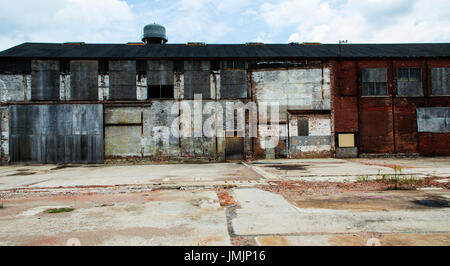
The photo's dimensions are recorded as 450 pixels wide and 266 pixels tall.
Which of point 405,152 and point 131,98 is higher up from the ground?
point 131,98

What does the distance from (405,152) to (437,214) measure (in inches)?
615

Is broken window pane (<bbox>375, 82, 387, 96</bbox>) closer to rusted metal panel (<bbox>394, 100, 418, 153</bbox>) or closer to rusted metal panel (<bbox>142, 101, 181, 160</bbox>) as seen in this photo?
rusted metal panel (<bbox>394, 100, 418, 153</bbox>)

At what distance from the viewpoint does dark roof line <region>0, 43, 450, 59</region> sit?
17.3m

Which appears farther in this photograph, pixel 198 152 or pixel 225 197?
pixel 198 152

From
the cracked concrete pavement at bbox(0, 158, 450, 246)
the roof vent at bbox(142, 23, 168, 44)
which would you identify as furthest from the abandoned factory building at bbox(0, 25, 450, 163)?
the cracked concrete pavement at bbox(0, 158, 450, 246)

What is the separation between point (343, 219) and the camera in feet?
13.8

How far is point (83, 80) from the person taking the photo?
16688 mm

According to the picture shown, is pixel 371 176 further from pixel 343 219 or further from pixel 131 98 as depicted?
pixel 131 98

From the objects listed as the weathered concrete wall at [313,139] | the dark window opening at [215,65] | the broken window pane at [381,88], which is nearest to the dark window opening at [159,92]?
the dark window opening at [215,65]

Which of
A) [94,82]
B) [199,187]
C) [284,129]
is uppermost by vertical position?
[94,82]

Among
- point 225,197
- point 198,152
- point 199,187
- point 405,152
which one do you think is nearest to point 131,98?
point 198,152

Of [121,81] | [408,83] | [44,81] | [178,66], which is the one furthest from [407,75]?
[44,81]

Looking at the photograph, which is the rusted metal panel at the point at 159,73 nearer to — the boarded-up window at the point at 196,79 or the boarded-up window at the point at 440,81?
the boarded-up window at the point at 196,79
